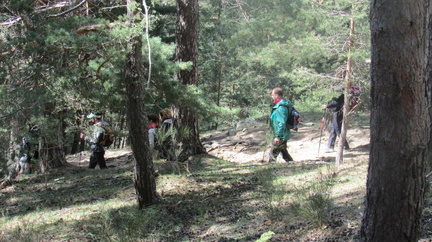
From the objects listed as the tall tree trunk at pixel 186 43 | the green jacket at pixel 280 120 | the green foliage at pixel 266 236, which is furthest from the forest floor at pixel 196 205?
the tall tree trunk at pixel 186 43

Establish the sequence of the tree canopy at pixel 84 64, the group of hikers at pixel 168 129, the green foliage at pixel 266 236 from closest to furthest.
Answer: the green foliage at pixel 266 236 < the tree canopy at pixel 84 64 < the group of hikers at pixel 168 129

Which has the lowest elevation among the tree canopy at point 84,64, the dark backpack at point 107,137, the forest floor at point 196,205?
the forest floor at point 196,205

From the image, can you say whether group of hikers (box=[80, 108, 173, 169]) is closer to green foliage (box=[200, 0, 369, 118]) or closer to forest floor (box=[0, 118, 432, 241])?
forest floor (box=[0, 118, 432, 241])

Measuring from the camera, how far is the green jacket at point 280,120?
8.91 metres

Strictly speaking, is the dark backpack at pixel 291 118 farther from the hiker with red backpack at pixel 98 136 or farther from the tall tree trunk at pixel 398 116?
the tall tree trunk at pixel 398 116

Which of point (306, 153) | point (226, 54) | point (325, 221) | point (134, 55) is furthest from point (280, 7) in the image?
point (325, 221)

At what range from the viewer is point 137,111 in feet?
20.3

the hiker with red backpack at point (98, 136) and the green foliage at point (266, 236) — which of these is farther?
the hiker with red backpack at point (98, 136)

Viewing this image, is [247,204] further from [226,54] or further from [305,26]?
[305,26]

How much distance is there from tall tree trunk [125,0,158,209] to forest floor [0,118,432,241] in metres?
0.65

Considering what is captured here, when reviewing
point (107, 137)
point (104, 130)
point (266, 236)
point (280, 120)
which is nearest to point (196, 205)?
point (266, 236)

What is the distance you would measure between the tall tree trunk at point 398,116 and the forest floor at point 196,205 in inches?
33.0

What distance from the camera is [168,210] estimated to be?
652 centimetres

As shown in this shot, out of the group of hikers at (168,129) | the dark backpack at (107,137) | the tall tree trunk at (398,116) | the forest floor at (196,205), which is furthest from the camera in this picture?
the dark backpack at (107,137)
